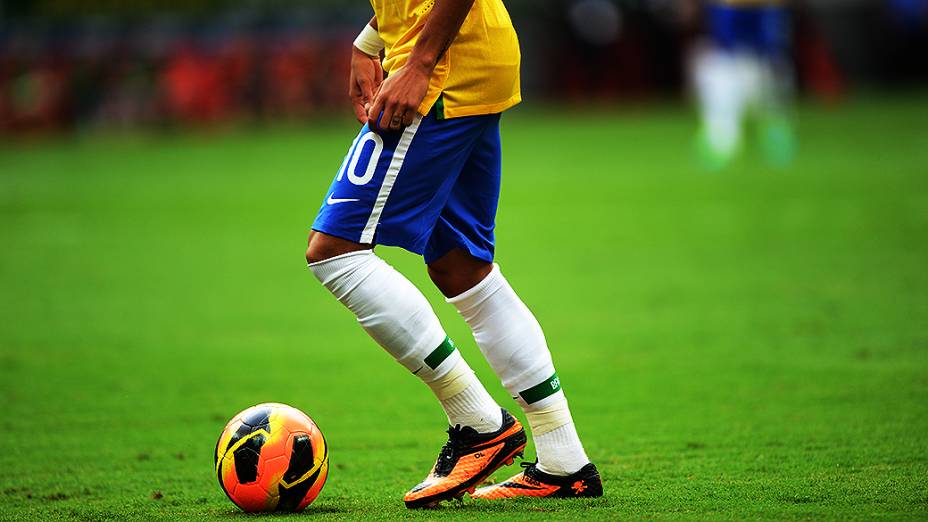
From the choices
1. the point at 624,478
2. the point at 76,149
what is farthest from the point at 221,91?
the point at 624,478

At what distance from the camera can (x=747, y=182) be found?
587 inches

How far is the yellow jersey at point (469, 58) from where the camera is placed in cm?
417

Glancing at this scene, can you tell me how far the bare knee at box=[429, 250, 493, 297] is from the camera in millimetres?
4516

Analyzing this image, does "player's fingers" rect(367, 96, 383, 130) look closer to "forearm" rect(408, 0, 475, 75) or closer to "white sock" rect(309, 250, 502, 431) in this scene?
"forearm" rect(408, 0, 475, 75)

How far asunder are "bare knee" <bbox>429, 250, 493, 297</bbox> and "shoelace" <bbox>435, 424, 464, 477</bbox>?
471 mm

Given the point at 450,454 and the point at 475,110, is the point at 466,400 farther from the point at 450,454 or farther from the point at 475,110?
the point at 475,110

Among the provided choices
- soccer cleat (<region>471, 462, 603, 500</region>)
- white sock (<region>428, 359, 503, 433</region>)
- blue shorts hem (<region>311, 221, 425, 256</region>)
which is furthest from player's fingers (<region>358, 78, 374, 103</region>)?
soccer cleat (<region>471, 462, 603, 500</region>)

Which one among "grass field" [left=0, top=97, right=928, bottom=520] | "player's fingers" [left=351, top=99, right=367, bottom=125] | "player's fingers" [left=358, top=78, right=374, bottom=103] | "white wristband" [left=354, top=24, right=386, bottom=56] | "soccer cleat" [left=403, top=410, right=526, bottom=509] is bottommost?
"grass field" [left=0, top=97, right=928, bottom=520]

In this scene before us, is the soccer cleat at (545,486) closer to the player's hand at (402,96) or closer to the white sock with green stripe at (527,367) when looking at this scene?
the white sock with green stripe at (527,367)

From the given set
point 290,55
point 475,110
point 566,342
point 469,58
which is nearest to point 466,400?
point 475,110

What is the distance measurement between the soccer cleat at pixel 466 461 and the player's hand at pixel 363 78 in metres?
1.18

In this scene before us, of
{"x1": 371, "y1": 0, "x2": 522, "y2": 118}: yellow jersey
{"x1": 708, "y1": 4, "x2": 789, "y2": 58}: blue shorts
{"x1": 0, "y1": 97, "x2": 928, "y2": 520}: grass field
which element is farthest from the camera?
{"x1": 708, "y1": 4, "x2": 789, "y2": 58}: blue shorts

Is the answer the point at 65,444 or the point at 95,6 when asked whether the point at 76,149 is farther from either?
the point at 65,444

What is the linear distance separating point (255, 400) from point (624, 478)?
2311 mm
